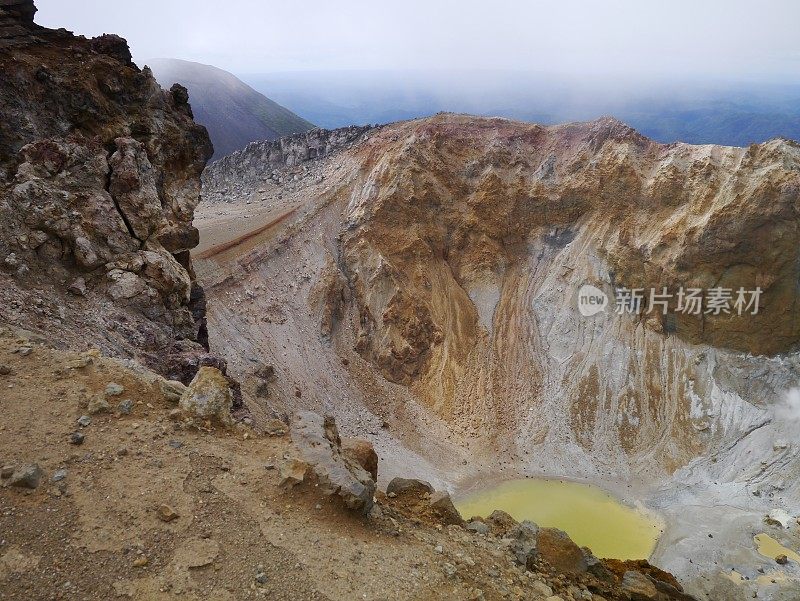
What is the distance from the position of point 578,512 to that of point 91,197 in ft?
87.0

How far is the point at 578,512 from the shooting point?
2709 centimetres

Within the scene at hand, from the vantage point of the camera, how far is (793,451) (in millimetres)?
29000

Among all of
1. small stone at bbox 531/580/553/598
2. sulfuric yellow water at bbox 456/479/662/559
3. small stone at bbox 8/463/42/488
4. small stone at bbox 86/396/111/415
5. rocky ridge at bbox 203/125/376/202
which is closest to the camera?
small stone at bbox 8/463/42/488

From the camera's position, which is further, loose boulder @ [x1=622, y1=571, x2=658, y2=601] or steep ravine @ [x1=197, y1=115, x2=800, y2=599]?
steep ravine @ [x1=197, y1=115, x2=800, y2=599]

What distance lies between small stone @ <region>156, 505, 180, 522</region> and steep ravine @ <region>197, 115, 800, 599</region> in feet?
51.5

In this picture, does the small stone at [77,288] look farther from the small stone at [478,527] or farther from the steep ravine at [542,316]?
the small stone at [478,527]

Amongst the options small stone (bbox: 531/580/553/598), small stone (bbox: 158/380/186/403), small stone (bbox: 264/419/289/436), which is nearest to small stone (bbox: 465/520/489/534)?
small stone (bbox: 531/580/553/598)

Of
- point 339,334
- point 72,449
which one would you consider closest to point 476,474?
point 339,334

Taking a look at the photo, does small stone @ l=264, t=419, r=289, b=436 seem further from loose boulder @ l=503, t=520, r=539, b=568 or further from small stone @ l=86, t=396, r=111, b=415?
loose boulder @ l=503, t=520, r=539, b=568

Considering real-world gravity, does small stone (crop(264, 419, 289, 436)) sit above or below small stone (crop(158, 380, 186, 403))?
below

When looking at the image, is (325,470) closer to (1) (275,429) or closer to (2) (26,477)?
(1) (275,429)

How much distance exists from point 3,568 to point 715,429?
34.8 metres

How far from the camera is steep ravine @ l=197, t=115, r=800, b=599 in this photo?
29719 millimetres

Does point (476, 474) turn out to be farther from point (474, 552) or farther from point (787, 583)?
point (474, 552)
